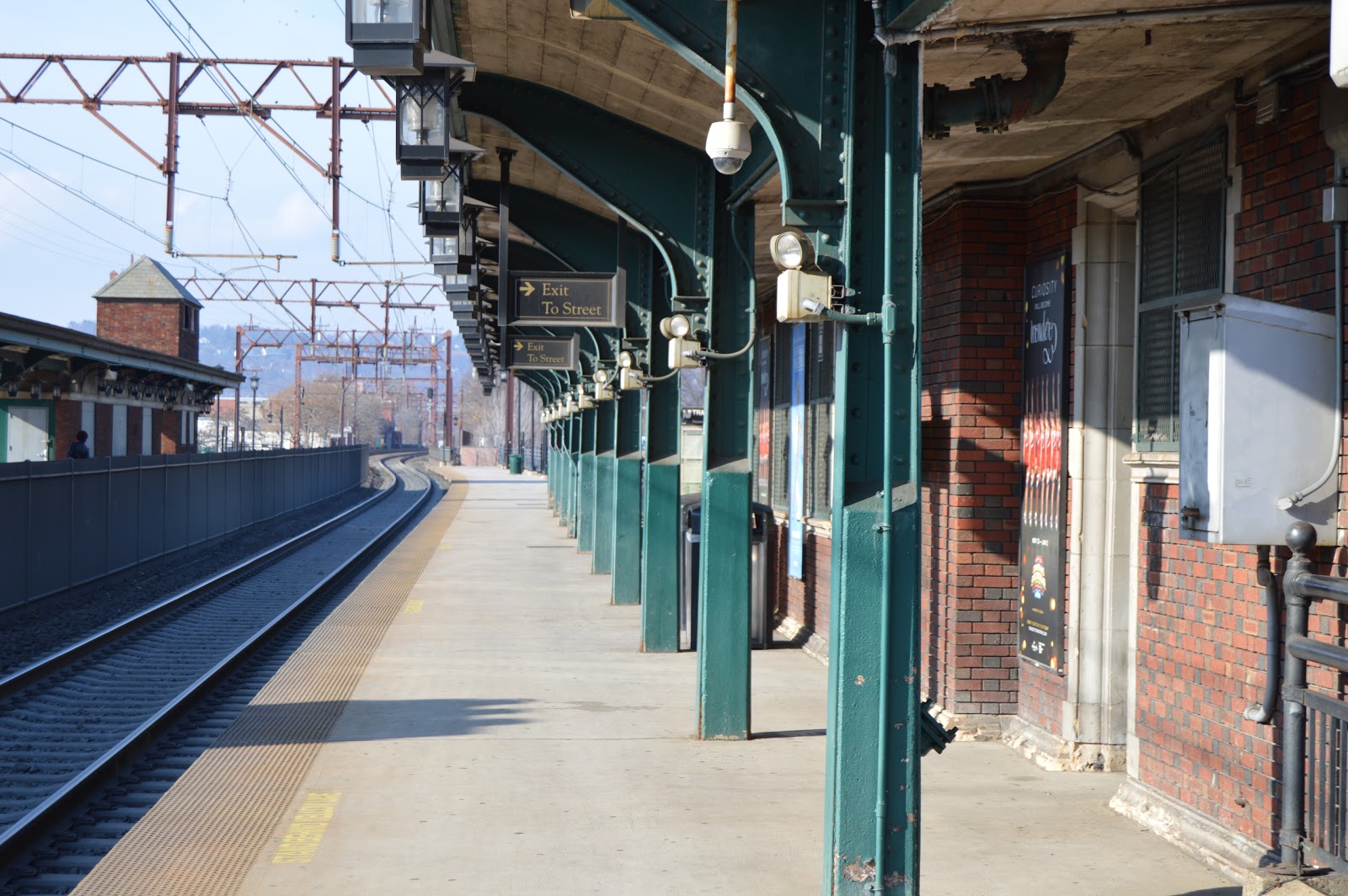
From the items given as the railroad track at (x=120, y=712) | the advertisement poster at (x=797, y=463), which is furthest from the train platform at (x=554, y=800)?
the advertisement poster at (x=797, y=463)

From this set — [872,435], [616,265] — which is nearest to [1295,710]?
[872,435]

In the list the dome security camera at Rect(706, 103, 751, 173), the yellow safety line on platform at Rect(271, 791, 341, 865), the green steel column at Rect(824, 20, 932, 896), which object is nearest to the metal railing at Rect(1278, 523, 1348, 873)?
the green steel column at Rect(824, 20, 932, 896)

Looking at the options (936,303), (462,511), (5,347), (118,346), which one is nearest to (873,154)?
(936,303)

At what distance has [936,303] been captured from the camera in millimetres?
9641

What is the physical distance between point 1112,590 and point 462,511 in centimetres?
3106

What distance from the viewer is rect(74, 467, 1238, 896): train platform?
20.1 ft

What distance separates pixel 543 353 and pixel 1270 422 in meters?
13.6

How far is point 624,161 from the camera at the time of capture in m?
10.9

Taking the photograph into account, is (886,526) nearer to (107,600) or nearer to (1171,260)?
(1171,260)

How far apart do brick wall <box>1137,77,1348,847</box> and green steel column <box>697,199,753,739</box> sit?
285 centimetres

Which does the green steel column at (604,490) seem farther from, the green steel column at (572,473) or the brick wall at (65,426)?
the brick wall at (65,426)

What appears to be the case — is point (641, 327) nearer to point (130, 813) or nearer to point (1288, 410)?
point (130, 813)

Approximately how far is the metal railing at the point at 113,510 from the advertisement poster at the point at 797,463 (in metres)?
8.51

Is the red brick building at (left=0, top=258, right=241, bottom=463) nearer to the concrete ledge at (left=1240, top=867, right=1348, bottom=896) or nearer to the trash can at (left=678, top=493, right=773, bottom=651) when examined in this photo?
the trash can at (left=678, top=493, right=773, bottom=651)
